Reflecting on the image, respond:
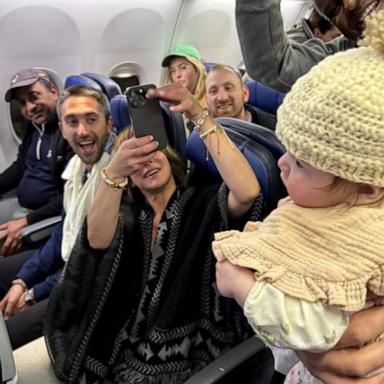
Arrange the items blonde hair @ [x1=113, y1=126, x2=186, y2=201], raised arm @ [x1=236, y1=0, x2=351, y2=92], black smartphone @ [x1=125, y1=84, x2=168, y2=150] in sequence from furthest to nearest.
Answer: blonde hair @ [x1=113, y1=126, x2=186, y2=201]
black smartphone @ [x1=125, y1=84, x2=168, y2=150]
raised arm @ [x1=236, y1=0, x2=351, y2=92]

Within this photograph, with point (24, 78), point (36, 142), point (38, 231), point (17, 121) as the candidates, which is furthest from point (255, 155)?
point (17, 121)

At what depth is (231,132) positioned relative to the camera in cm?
148

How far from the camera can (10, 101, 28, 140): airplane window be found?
3485 mm

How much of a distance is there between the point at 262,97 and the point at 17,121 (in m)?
1.94

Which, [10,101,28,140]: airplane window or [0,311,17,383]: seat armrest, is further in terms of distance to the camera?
[10,101,28,140]: airplane window

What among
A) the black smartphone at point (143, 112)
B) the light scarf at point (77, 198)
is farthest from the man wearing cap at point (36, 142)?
the black smartphone at point (143, 112)

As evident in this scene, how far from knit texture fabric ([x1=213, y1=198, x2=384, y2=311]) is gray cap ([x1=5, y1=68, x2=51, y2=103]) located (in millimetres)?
2656

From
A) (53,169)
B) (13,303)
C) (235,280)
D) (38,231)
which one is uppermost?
(235,280)

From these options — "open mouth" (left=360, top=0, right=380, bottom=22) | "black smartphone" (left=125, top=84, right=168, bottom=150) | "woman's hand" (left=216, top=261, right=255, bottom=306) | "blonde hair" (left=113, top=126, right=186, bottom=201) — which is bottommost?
"blonde hair" (left=113, top=126, right=186, bottom=201)

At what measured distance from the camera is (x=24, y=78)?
3.06 meters

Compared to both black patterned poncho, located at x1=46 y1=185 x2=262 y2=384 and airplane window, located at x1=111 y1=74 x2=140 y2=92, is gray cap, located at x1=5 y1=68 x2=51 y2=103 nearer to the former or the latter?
airplane window, located at x1=111 y1=74 x2=140 y2=92

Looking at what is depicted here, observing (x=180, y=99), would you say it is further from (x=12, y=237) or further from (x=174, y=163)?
(x=12, y=237)

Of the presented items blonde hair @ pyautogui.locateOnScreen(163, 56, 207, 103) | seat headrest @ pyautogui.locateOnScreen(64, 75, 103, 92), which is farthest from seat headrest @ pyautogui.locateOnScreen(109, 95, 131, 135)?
blonde hair @ pyautogui.locateOnScreen(163, 56, 207, 103)

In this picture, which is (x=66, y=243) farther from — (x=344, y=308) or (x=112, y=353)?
(x=344, y=308)
